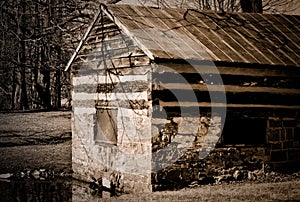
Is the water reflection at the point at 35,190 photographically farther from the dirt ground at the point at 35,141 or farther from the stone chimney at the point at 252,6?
the stone chimney at the point at 252,6

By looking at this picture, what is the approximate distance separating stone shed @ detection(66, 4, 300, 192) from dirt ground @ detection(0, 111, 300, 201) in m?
0.74

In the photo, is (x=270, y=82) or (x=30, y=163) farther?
(x=30, y=163)

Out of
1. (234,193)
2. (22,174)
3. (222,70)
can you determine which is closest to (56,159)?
(22,174)

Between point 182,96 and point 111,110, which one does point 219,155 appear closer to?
point 182,96

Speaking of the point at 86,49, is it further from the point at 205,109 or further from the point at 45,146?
the point at 45,146

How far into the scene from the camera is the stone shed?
453 inches

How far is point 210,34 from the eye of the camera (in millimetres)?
13078

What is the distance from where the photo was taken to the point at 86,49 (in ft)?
47.4

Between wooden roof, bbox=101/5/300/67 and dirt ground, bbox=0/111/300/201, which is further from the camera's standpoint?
wooden roof, bbox=101/5/300/67

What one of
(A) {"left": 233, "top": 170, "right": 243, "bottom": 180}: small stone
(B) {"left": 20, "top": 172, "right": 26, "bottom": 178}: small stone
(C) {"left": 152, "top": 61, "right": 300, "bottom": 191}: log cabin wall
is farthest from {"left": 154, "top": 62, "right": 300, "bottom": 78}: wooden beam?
(B) {"left": 20, "top": 172, "right": 26, "bottom": 178}: small stone

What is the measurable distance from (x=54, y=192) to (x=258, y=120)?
5.44m

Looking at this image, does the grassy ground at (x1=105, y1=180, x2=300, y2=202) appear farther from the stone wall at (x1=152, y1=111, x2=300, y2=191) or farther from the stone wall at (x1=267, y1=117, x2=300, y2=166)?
→ the stone wall at (x1=267, y1=117, x2=300, y2=166)

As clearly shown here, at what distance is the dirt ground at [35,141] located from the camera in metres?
17.1

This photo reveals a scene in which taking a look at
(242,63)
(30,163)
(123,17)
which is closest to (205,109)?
(242,63)
